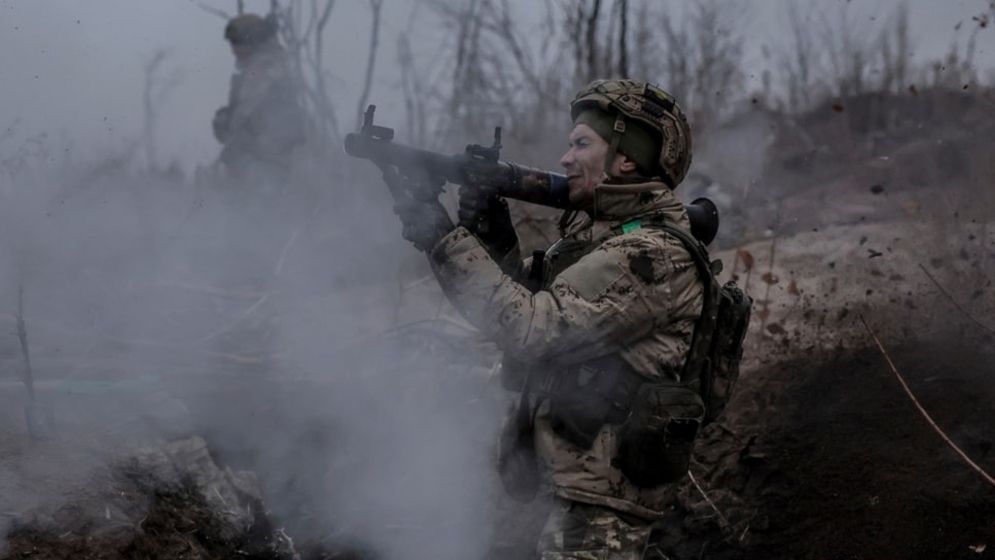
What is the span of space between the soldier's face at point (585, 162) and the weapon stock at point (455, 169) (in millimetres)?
104

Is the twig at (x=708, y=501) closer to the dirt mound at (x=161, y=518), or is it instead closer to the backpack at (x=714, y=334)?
the dirt mound at (x=161, y=518)

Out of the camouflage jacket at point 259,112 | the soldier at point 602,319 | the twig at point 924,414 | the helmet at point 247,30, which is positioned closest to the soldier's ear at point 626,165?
the soldier at point 602,319

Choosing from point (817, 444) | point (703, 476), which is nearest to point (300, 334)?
point (703, 476)

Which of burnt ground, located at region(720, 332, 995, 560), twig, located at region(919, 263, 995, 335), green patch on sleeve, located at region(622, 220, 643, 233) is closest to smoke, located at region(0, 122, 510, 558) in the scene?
burnt ground, located at region(720, 332, 995, 560)

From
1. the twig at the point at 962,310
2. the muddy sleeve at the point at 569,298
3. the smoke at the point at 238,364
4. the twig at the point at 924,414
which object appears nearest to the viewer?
the muddy sleeve at the point at 569,298

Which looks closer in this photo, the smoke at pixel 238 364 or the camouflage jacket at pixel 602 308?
the camouflage jacket at pixel 602 308

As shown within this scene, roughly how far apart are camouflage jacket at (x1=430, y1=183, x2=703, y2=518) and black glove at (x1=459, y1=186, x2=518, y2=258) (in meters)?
0.18

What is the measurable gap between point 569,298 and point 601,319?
95 millimetres

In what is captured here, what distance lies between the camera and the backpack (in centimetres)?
272

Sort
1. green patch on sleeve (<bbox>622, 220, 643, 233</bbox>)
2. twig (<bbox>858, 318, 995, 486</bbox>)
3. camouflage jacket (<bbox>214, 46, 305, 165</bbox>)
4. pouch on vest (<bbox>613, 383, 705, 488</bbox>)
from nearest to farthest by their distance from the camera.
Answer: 1. pouch on vest (<bbox>613, 383, 705, 488</bbox>)
2. green patch on sleeve (<bbox>622, 220, 643, 233</bbox>)
3. twig (<bbox>858, 318, 995, 486</bbox>)
4. camouflage jacket (<bbox>214, 46, 305, 165</bbox>)

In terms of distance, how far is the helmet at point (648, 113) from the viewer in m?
2.78

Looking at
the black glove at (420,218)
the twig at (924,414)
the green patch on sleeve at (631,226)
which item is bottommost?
the twig at (924,414)

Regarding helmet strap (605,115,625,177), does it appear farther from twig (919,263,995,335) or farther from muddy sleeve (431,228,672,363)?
twig (919,263,995,335)

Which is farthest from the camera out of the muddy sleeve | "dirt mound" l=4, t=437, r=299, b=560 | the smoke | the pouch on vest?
the smoke
